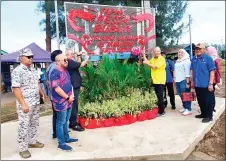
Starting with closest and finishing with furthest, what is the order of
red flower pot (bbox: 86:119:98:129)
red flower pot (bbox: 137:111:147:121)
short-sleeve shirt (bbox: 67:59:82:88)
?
short-sleeve shirt (bbox: 67:59:82:88), red flower pot (bbox: 86:119:98:129), red flower pot (bbox: 137:111:147:121)

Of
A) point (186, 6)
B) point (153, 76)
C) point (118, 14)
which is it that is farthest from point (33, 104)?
point (186, 6)

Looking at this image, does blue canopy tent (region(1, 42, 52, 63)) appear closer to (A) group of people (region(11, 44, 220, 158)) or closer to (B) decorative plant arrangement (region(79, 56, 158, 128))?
(B) decorative plant arrangement (region(79, 56, 158, 128))

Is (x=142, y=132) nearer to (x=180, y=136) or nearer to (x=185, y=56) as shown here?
(x=180, y=136)

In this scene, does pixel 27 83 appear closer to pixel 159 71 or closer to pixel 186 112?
pixel 159 71

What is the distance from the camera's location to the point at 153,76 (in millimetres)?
6207

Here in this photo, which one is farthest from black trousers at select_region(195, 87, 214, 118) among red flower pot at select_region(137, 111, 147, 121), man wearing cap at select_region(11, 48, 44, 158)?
man wearing cap at select_region(11, 48, 44, 158)

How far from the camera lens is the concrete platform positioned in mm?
4160

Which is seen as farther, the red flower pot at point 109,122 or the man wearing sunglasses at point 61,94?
the red flower pot at point 109,122

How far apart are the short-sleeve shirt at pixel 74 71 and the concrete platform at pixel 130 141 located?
0.92m

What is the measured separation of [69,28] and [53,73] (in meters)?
3.73

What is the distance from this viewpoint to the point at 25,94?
4.08 meters

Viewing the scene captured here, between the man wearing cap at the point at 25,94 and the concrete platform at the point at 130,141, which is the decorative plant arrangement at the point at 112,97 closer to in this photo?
the concrete platform at the point at 130,141

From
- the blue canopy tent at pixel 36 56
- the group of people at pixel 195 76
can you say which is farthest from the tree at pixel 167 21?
the group of people at pixel 195 76

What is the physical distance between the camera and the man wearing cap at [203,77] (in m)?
5.59
